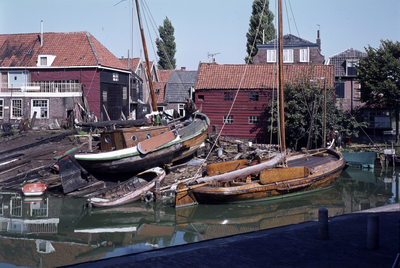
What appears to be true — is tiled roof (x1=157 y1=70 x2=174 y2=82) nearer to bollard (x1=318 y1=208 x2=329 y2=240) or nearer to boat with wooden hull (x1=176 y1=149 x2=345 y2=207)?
boat with wooden hull (x1=176 y1=149 x2=345 y2=207)

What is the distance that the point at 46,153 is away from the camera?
23141 millimetres

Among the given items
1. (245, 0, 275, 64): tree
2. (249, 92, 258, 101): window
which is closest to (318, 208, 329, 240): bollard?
(249, 92, 258, 101): window

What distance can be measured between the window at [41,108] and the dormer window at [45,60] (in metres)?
3.85

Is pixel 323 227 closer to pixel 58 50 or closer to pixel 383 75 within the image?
pixel 383 75

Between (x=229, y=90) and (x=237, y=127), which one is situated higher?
(x=229, y=90)

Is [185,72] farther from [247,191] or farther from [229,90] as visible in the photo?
[247,191]

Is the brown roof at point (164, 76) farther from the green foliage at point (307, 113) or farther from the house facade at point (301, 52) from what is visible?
the green foliage at point (307, 113)

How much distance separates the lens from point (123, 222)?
14.5 m

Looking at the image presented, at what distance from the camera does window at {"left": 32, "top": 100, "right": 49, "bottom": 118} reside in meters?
34.8

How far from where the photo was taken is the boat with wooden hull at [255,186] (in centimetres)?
1599

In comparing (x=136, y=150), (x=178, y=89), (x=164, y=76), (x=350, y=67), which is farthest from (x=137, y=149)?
(x=164, y=76)

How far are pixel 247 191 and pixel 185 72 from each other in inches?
1518

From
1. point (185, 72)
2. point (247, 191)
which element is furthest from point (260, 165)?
point (185, 72)

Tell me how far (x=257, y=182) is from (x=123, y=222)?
609 cm
